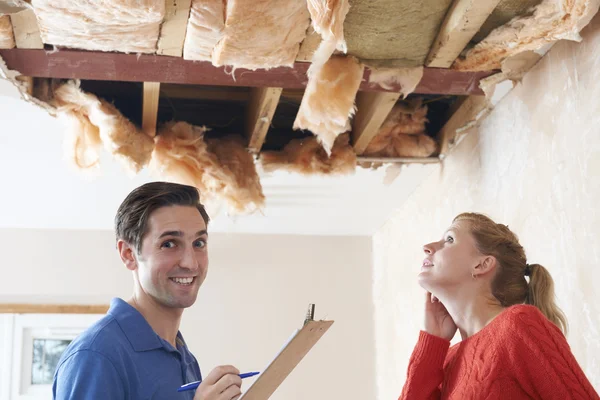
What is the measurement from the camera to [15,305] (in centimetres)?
418

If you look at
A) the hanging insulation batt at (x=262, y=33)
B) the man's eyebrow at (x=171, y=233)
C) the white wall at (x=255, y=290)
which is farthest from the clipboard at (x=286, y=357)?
the white wall at (x=255, y=290)

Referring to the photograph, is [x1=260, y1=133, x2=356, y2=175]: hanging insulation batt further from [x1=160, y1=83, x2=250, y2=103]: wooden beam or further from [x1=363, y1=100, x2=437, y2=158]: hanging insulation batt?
[x1=160, y1=83, x2=250, y2=103]: wooden beam

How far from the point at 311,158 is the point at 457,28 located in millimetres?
1068

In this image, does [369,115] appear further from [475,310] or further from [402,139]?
[475,310]

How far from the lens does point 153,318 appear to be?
1.49 meters

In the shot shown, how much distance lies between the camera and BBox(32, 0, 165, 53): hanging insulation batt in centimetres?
180

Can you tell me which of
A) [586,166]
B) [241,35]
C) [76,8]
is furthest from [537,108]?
[76,8]

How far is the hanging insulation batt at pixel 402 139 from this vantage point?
117 inches

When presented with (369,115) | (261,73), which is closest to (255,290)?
(369,115)

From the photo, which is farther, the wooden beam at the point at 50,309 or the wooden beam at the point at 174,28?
the wooden beam at the point at 50,309

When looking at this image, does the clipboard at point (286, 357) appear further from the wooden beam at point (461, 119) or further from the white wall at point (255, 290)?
the white wall at point (255, 290)

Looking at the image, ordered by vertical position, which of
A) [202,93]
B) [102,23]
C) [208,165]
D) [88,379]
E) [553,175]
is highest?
[202,93]

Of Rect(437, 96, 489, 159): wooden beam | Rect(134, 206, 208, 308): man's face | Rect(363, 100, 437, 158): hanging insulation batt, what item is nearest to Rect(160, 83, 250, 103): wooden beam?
Rect(363, 100, 437, 158): hanging insulation batt

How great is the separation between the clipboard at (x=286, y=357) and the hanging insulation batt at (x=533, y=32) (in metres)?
1.09
